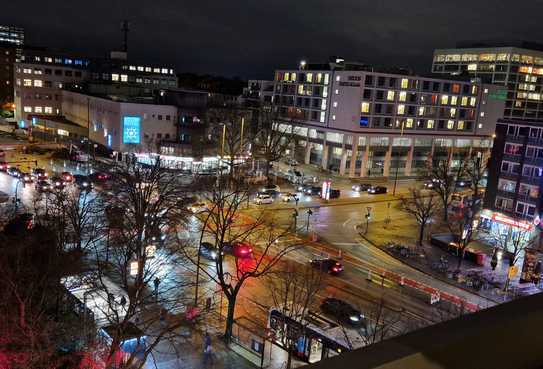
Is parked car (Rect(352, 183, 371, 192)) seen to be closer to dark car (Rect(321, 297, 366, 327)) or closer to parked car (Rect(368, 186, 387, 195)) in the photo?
parked car (Rect(368, 186, 387, 195))

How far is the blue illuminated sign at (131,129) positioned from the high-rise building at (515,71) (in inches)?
3133

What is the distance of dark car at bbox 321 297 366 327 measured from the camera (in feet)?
81.0

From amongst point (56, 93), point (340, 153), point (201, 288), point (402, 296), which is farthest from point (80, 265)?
point (56, 93)

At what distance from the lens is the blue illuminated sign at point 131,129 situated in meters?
66.8

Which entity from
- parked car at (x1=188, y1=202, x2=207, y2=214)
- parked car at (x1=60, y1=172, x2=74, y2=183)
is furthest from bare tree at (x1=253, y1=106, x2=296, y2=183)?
parked car at (x1=60, y1=172, x2=74, y2=183)

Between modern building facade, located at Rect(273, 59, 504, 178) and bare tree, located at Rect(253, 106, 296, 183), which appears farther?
modern building facade, located at Rect(273, 59, 504, 178)

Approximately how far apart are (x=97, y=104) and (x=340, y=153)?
36977 mm

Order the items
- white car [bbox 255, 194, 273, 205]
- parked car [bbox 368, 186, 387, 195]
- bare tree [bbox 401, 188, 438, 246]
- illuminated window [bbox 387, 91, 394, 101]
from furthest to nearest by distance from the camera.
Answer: illuminated window [bbox 387, 91, 394, 101] < parked car [bbox 368, 186, 387, 195] < white car [bbox 255, 194, 273, 205] < bare tree [bbox 401, 188, 438, 246]

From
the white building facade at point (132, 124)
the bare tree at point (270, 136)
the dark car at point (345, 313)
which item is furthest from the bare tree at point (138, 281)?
the bare tree at point (270, 136)

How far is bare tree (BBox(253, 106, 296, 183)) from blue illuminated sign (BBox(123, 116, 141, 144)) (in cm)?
1696

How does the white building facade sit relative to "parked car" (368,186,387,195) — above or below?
above

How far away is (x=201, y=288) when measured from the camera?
29094 mm

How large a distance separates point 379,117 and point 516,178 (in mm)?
30728

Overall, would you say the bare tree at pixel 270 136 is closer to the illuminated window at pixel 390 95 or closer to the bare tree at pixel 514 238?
the illuminated window at pixel 390 95
